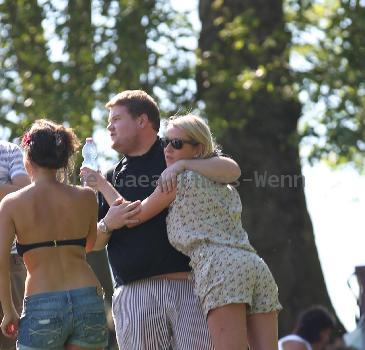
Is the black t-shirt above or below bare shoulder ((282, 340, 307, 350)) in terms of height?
above

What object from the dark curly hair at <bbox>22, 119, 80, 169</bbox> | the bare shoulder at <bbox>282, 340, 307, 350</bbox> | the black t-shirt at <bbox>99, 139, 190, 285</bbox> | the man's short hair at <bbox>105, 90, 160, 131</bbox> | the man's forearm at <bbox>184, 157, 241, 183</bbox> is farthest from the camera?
the bare shoulder at <bbox>282, 340, 307, 350</bbox>

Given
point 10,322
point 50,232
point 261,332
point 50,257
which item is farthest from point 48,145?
point 261,332

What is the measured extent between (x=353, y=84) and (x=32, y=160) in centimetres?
800

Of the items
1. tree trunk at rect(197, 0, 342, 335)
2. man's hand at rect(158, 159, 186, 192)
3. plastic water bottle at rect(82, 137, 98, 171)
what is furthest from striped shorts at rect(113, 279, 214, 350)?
tree trunk at rect(197, 0, 342, 335)

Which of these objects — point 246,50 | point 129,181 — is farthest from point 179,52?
point 129,181

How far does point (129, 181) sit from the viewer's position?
6773 mm

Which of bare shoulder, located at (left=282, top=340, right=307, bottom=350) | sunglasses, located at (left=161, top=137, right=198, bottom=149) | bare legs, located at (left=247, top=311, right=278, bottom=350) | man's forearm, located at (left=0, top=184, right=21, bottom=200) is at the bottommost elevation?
bare shoulder, located at (left=282, top=340, right=307, bottom=350)

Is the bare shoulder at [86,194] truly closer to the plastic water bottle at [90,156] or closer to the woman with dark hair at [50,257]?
the woman with dark hair at [50,257]

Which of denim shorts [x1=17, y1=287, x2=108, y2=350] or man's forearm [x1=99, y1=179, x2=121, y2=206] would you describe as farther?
man's forearm [x1=99, y1=179, x2=121, y2=206]

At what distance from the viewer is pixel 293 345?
8.45m

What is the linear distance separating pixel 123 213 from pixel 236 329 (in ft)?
2.74

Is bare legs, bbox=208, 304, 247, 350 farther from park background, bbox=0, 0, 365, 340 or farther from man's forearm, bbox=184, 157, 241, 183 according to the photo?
park background, bbox=0, 0, 365, 340

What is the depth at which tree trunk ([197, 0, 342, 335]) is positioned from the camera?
13.9 m

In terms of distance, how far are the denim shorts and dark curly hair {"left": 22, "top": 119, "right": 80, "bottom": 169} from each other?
0.63 m
